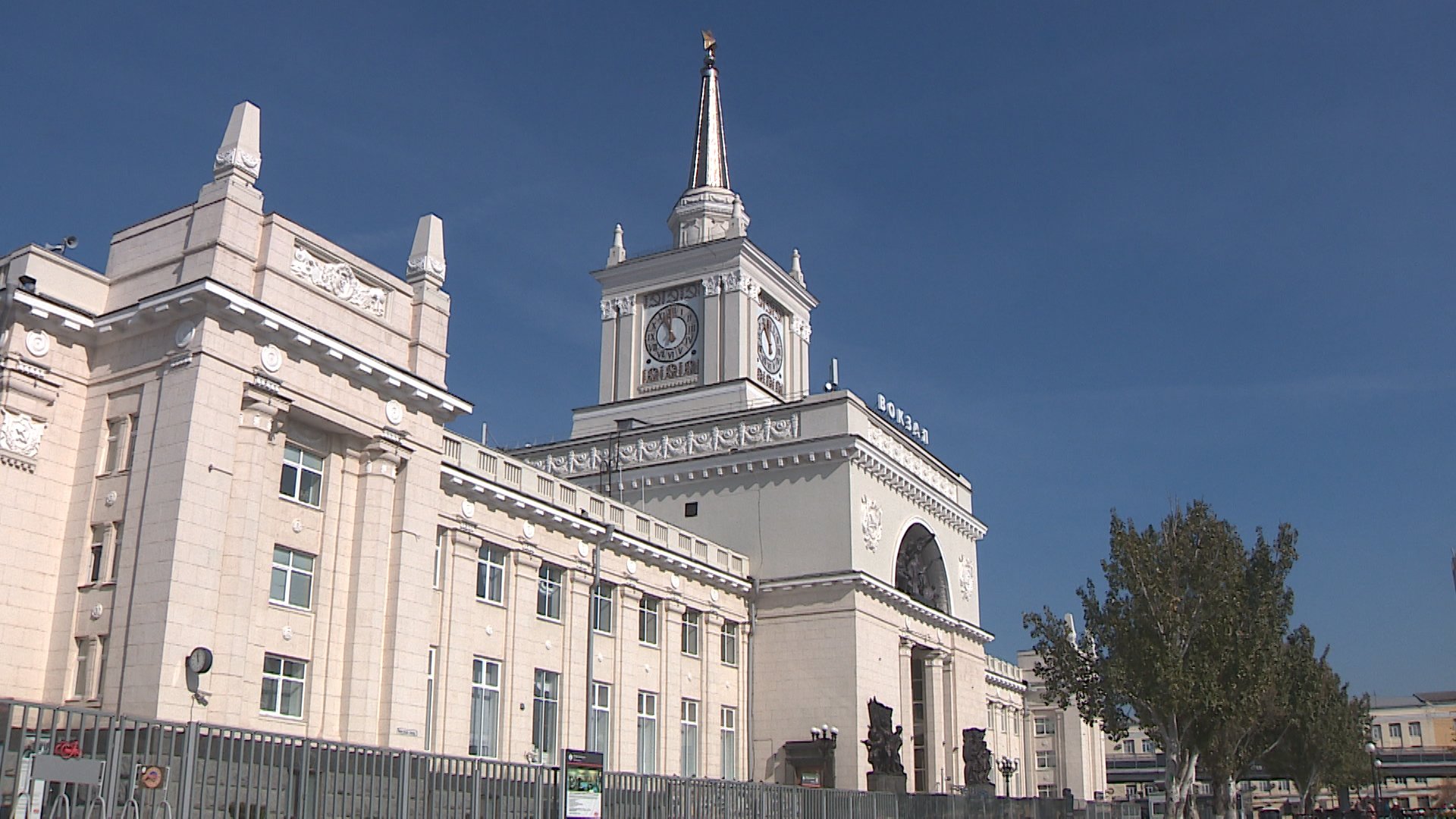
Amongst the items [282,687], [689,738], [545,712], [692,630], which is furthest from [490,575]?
[689,738]

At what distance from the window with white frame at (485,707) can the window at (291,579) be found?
8242mm

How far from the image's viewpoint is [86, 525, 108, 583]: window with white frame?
981 inches

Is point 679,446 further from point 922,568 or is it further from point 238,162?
point 238,162

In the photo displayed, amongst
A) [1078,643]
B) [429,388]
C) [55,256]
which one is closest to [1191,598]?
[1078,643]

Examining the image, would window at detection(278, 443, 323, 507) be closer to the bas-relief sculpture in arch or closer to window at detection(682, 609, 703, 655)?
window at detection(682, 609, 703, 655)

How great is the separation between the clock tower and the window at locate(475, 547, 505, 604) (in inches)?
698

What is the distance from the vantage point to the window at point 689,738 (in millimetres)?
44000

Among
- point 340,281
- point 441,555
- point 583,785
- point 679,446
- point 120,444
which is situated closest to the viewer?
point 583,785

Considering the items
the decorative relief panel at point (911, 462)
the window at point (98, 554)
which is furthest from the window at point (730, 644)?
the window at point (98, 554)

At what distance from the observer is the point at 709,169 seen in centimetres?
6166

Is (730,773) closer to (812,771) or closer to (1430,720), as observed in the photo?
(812,771)

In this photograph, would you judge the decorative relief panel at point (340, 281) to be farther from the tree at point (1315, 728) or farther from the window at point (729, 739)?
the tree at point (1315, 728)

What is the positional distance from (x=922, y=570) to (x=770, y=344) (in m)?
12.1

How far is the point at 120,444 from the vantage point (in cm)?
2606
